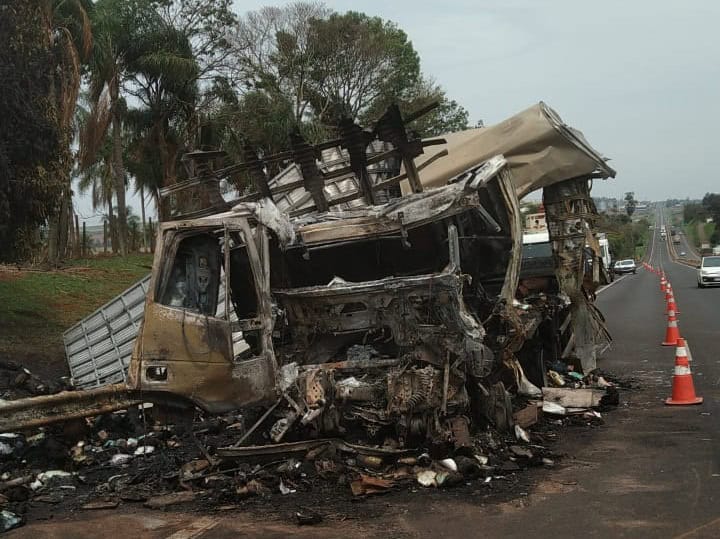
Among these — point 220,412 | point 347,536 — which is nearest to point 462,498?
point 347,536

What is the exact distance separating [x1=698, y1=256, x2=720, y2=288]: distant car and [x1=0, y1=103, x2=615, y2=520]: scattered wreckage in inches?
1045

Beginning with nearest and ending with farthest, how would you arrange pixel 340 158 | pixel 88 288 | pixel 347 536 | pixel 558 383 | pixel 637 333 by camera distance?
pixel 347 536
pixel 558 383
pixel 340 158
pixel 637 333
pixel 88 288

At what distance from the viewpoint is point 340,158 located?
419 inches

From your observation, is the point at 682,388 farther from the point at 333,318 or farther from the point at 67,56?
the point at 67,56

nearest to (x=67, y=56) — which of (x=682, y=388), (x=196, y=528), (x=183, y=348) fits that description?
(x=183, y=348)

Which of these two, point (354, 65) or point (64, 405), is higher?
point (354, 65)

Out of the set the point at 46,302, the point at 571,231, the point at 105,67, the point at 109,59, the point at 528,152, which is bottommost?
the point at 46,302

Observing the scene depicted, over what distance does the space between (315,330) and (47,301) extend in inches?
474

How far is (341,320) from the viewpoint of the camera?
685 cm

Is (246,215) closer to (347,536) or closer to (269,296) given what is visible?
(269,296)

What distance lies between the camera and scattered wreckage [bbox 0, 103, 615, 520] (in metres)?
5.99

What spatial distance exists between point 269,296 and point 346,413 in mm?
1114

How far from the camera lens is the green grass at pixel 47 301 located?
14.1m

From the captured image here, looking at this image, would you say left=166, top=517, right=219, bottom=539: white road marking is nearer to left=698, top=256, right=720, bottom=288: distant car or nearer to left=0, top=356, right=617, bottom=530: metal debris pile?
left=0, top=356, right=617, bottom=530: metal debris pile
